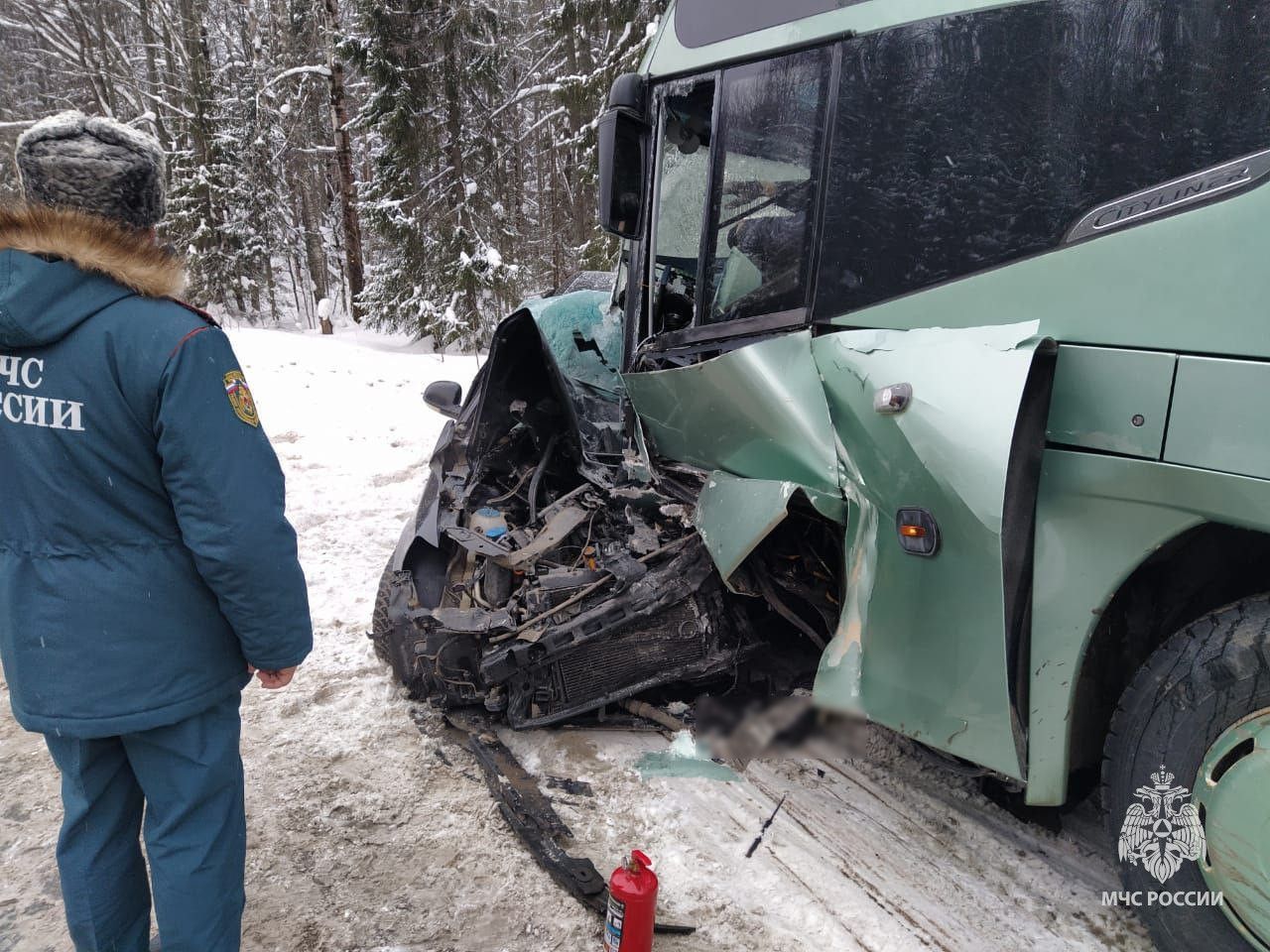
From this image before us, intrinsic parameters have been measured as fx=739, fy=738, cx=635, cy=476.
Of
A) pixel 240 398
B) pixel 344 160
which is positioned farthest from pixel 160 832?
pixel 344 160

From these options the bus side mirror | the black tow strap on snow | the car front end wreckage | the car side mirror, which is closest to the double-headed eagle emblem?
the car front end wreckage

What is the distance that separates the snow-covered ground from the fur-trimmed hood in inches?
76.1

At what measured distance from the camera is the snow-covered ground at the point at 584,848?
7.38 ft

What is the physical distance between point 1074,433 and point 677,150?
1.96 metres

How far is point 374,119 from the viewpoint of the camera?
15016mm

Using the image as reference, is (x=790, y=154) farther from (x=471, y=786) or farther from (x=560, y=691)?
(x=471, y=786)

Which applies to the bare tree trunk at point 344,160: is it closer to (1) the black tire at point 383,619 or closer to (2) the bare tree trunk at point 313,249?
(2) the bare tree trunk at point 313,249

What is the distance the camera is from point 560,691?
3.18 m

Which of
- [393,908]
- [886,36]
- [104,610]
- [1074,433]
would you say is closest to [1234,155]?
[1074,433]

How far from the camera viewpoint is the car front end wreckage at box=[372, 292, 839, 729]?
2.95 metres

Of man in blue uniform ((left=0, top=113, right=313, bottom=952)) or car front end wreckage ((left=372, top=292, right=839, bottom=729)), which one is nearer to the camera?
man in blue uniform ((left=0, top=113, right=313, bottom=952))

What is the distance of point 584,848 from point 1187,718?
186 cm

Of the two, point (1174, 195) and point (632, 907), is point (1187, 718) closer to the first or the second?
point (1174, 195)

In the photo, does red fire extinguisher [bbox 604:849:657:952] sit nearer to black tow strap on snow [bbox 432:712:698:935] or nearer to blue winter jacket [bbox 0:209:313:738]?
black tow strap on snow [bbox 432:712:698:935]
